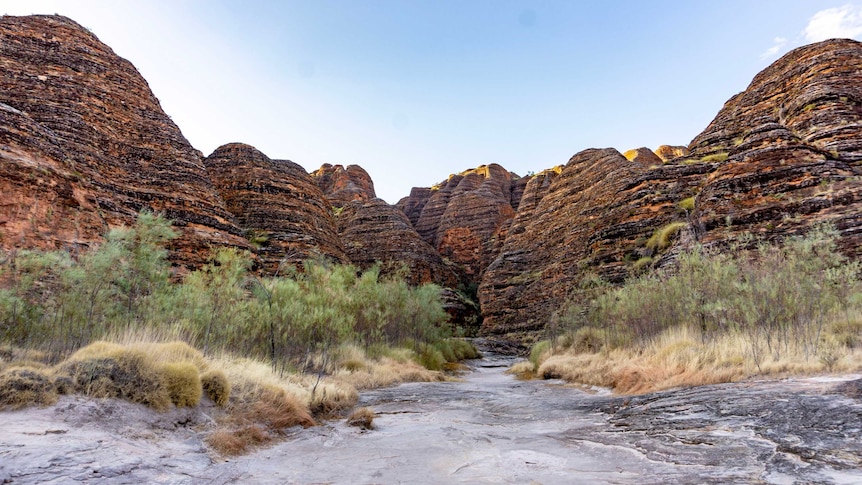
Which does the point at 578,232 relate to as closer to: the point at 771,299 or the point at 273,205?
the point at 273,205

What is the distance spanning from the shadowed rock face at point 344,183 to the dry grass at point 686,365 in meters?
70.0

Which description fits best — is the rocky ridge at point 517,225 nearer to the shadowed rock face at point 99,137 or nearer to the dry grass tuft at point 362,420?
the shadowed rock face at point 99,137

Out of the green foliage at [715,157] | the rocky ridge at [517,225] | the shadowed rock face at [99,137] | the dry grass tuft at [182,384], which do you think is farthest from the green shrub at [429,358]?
the green foliage at [715,157]

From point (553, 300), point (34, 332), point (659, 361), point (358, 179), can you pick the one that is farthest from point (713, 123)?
point (358, 179)

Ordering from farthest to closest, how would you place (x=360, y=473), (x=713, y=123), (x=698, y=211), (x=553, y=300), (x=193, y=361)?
1. (x=553, y=300)
2. (x=713, y=123)
3. (x=698, y=211)
4. (x=193, y=361)
5. (x=360, y=473)

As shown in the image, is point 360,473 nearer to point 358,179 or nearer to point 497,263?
point 497,263

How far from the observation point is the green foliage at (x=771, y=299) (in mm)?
10023

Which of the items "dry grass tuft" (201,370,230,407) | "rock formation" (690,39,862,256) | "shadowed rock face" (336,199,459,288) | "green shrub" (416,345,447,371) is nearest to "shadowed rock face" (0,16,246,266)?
"dry grass tuft" (201,370,230,407)

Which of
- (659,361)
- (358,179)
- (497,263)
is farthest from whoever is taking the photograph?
(358,179)

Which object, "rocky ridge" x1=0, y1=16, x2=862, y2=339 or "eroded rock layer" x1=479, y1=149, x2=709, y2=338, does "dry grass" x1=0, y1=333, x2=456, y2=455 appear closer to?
"rocky ridge" x1=0, y1=16, x2=862, y2=339

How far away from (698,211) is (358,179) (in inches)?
2998

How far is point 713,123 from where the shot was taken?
3525cm

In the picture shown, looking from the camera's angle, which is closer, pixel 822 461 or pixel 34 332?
pixel 822 461

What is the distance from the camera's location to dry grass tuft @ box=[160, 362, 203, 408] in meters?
A: 6.84
